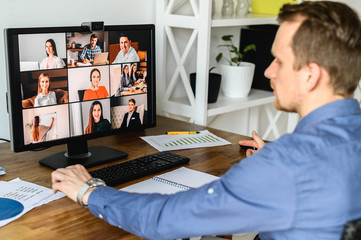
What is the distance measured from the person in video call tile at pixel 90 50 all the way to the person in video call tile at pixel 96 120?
149 millimetres

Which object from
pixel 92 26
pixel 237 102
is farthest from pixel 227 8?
pixel 92 26

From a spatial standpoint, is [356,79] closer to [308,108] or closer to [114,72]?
[308,108]

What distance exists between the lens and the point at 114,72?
1.65 metres

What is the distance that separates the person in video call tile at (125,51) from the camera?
1653 millimetres

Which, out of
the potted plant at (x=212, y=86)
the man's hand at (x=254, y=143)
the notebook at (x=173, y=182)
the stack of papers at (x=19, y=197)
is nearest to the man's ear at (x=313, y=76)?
the notebook at (x=173, y=182)

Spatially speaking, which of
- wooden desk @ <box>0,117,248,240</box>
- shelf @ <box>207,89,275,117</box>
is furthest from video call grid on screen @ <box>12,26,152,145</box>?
shelf @ <box>207,89,275,117</box>

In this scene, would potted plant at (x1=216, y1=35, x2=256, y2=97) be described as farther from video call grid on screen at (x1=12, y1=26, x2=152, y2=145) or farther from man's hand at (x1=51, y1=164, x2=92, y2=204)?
man's hand at (x1=51, y1=164, x2=92, y2=204)

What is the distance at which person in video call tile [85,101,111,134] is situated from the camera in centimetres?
161

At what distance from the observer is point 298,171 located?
0.90 m

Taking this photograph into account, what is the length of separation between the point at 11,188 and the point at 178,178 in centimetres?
50

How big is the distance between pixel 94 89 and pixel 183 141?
45 cm

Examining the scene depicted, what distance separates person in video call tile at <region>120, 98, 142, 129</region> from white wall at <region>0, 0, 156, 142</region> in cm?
48

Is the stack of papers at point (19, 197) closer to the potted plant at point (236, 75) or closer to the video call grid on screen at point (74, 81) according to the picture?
the video call grid on screen at point (74, 81)

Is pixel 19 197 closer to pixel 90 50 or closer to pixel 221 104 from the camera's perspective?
pixel 90 50
